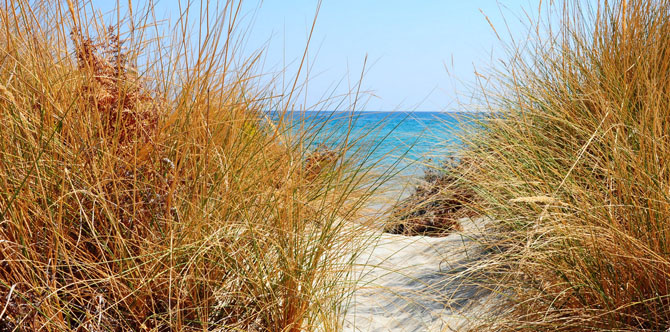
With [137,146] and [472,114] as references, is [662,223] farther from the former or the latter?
[472,114]

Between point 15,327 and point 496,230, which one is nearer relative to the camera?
point 15,327

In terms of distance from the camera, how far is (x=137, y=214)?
1664 millimetres

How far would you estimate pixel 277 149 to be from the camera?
257 cm

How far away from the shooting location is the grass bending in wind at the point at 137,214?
1495 millimetres

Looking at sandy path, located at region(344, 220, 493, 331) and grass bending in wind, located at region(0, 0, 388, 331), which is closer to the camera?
grass bending in wind, located at region(0, 0, 388, 331)

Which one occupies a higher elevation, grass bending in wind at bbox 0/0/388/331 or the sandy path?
grass bending in wind at bbox 0/0/388/331

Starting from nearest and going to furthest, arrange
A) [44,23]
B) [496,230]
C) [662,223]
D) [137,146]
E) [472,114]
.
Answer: [662,223], [137,146], [44,23], [496,230], [472,114]

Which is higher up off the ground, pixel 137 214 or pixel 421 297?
pixel 137 214

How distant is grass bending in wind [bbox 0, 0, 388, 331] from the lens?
1495 mm

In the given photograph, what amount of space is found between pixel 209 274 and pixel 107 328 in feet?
1.13

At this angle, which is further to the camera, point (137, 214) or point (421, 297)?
point (421, 297)

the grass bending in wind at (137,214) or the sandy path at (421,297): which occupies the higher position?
the grass bending in wind at (137,214)

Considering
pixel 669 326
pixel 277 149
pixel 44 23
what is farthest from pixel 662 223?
pixel 44 23

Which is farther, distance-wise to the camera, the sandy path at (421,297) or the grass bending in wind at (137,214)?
the sandy path at (421,297)
